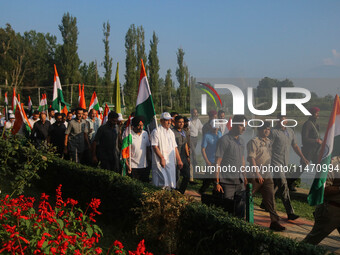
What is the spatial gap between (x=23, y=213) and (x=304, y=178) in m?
8.25

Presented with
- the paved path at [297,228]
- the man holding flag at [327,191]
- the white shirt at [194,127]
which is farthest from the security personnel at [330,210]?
the white shirt at [194,127]

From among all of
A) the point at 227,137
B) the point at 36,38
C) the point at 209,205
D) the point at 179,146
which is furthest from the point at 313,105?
the point at 36,38

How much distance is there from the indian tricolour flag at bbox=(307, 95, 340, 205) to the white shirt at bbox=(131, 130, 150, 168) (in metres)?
3.29

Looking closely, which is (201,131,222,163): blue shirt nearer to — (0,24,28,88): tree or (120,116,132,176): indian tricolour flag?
(120,116,132,176): indian tricolour flag

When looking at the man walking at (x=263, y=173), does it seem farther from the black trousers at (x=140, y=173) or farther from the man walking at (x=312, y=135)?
the man walking at (x=312, y=135)

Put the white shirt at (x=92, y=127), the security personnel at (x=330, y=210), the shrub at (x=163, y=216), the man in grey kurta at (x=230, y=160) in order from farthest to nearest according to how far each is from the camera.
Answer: the white shirt at (x=92, y=127)
the man in grey kurta at (x=230, y=160)
the shrub at (x=163, y=216)
the security personnel at (x=330, y=210)

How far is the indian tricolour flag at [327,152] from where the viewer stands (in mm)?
4453

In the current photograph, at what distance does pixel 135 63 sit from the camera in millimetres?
53188

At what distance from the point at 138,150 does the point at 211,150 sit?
227 cm

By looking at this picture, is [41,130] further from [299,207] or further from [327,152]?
[327,152]

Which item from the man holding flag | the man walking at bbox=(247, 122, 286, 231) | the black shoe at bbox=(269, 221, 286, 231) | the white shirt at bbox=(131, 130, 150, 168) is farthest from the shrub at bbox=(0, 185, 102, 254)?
the black shoe at bbox=(269, 221, 286, 231)

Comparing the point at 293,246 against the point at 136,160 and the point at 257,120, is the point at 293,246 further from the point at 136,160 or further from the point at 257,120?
the point at 257,120

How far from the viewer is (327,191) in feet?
15.0

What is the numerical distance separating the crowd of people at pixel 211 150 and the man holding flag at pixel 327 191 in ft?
2.99
